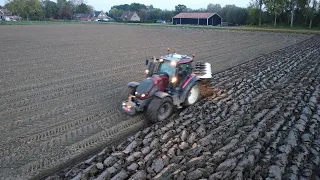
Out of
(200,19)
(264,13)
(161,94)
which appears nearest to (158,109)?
(161,94)

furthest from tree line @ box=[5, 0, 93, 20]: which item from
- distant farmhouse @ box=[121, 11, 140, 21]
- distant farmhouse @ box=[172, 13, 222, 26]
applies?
distant farmhouse @ box=[172, 13, 222, 26]

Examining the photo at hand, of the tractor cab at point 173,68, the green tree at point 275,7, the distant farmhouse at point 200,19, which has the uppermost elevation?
the green tree at point 275,7

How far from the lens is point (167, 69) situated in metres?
8.78

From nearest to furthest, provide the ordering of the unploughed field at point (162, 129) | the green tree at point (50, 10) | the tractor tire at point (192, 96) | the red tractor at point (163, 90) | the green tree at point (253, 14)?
the unploughed field at point (162, 129) → the red tractor at point (163, 90) → the tractor tire at point (192, 96) → the green tree at point (253, 14) → the green tree at point (50, 10)

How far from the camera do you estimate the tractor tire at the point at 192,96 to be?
923 cm

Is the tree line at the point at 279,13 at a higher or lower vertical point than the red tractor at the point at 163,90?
higher

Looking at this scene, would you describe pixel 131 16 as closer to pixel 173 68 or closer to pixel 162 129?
A: pixel 173 68

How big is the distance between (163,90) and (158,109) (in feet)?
3.18

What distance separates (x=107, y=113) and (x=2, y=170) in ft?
12.2

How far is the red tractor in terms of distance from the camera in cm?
809

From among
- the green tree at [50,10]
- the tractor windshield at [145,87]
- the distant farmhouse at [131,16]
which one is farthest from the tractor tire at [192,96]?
the distant farmhouse at [131,16]

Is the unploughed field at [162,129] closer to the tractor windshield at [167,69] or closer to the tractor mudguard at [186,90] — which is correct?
the tractor mudguard at [186,90]

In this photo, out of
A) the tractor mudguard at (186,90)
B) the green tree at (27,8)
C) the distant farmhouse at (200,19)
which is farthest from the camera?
the green tree at (27,8)

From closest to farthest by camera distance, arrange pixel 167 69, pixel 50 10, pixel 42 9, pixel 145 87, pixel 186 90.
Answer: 1. pixel 145 87
2. pixel 167 69
3. pixel 186 90
4. pixel 42 9
5. pixel 50 10
